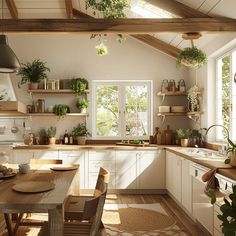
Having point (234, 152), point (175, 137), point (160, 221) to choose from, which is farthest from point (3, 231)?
point (175, 137)

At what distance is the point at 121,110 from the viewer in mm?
6676

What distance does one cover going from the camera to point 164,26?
14.5ft

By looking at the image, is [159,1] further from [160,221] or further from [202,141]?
[160,221]

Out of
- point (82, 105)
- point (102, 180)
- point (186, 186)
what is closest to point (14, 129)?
point (82, 105)

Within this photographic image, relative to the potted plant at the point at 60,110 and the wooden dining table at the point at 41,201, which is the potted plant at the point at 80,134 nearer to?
the potted plant at the point at 60,110

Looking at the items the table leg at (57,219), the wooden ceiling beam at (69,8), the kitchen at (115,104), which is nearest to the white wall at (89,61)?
the kitchen at (115,104)

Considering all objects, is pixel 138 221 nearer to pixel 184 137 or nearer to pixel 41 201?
pixel 184 137

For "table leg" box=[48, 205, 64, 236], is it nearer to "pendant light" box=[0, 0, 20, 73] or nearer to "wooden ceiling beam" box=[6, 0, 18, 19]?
"pendant light" box=[0, 0, 20, 73]

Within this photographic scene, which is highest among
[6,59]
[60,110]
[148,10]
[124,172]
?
[148,10]

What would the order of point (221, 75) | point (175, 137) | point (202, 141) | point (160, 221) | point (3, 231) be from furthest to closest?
point (175, 137)
point (202, 141)
point (221, 75)
point (160, 221)
point (3, 231)

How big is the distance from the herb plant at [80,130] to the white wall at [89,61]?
0.38 ft

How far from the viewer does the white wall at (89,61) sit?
6.59 m

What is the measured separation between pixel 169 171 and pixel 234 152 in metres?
2.50

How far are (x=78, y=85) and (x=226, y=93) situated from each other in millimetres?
2645
